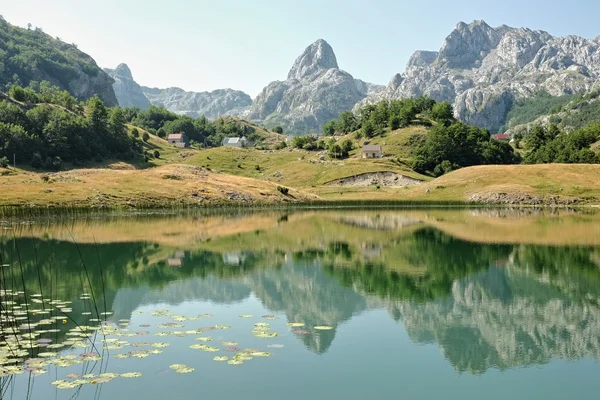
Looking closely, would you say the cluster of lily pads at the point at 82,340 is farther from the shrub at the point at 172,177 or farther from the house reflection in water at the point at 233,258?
the shrub at the point at 172,177

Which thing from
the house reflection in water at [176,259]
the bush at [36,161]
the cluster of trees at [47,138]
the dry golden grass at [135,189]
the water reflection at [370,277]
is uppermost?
the cluster of trees at [47,138]

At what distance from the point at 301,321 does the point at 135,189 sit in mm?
99758

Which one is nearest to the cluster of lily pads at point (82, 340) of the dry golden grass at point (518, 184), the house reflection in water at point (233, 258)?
the house reflection in water at point (233, 258)

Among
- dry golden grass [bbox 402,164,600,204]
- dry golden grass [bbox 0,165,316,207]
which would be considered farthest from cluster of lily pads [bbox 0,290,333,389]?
dry golden grass [bbox 402,164,600,204]

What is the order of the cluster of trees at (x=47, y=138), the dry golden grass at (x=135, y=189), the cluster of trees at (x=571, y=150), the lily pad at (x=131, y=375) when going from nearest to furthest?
the lily pad at (x=131, y=375) → the dry golden grass at (x=135, y=189) → the cluster of trees at (x=47, y=138) → the cluster of trees at (x=571, y=150)

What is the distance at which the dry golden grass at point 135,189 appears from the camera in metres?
97.7

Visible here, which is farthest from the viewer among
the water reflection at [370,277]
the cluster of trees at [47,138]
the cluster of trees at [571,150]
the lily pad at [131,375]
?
the cluster of trees at [571,150]

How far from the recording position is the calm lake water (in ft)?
57.7

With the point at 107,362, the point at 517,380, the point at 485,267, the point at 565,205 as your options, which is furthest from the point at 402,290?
the point at 565,205

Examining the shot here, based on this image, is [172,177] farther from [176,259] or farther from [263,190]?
[176,259]

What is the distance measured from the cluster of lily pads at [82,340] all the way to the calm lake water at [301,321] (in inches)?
3.2

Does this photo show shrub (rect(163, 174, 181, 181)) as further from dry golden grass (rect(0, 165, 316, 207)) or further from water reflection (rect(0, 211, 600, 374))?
water reflection (rect(0, 211, 600, 374))

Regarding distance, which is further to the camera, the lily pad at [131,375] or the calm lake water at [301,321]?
the lily pad at [131,375]

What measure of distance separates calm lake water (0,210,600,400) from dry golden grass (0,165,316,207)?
45551 mm
